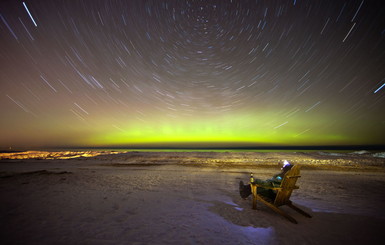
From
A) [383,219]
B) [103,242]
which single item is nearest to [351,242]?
[383,219]

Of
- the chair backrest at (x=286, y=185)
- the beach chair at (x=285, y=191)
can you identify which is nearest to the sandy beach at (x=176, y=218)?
the beach chair at (x=285, y=191)

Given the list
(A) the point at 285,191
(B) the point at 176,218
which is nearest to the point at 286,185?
(A) the point at 285,191

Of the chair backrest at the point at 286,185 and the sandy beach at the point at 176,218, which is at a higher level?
the chair backrest at the point at 286,185

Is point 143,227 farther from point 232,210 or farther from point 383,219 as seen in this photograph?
point 383,219

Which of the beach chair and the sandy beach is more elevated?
the beach chair

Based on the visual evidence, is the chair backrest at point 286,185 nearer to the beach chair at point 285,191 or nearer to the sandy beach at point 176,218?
the beach chair at point 285,191

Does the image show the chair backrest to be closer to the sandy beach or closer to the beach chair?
the beach chair

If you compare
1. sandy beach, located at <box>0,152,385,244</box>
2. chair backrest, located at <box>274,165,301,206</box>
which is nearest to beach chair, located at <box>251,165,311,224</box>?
chair backrest, located at <box>274,165,301,206</box>

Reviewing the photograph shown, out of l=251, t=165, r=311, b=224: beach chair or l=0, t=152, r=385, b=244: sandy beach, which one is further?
l=251, t=165, r=311, b=224: beach chair

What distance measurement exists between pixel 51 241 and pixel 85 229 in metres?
0.75

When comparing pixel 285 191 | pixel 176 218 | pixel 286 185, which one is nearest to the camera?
pixel 176 218

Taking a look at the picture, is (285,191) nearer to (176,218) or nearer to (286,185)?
(286,185)

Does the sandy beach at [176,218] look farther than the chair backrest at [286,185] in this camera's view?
No

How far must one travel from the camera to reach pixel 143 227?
475 cm
